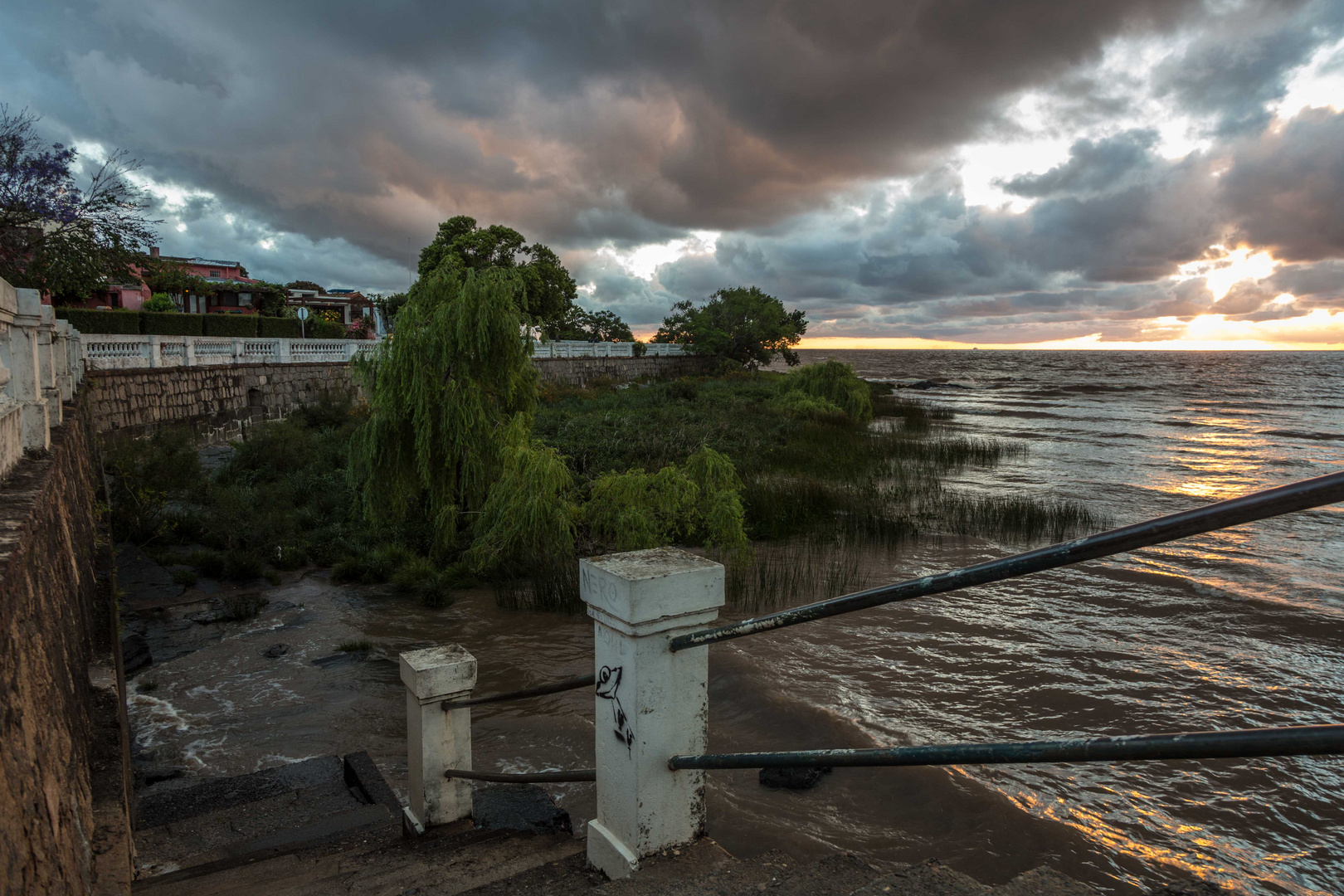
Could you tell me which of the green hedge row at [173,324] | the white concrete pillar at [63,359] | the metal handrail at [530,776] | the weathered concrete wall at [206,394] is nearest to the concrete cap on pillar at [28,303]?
the white concrete pillar at [63,359]

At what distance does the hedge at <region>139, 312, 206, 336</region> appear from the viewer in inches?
866

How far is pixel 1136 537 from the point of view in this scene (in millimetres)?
1253

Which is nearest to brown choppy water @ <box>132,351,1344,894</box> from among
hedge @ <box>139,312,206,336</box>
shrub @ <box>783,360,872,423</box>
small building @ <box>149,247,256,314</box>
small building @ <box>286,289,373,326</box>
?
shrub @ <box>783,360,872,423</box>

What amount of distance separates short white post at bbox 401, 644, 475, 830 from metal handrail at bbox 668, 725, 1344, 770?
2130mm

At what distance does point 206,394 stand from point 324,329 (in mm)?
17360

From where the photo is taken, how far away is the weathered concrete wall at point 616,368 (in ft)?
114

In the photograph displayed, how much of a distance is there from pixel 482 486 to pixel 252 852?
6627 millimetres

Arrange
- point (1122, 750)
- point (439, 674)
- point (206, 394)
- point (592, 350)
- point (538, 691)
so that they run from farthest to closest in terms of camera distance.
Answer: point (592, 350), point (206, 394), point (439, 674), point (538, 691), point (1122, 750)

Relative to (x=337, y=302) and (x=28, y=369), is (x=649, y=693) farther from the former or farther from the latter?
(x=337, y=302)

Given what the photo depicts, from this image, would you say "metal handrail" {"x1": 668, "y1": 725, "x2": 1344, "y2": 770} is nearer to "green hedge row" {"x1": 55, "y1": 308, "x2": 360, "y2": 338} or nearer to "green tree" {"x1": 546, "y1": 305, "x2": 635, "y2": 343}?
"green hedge row" {"x1": 55, "y1": 308, "x2": 360, "y2": 338}

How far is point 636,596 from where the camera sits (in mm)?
2191

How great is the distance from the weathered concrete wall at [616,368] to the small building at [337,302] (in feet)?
66.7

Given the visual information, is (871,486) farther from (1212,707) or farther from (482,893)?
(482,893)

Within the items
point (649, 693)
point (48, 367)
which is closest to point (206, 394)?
point (48, 367)
